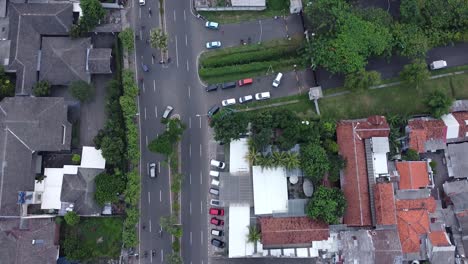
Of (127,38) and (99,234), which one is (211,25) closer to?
(127,38)

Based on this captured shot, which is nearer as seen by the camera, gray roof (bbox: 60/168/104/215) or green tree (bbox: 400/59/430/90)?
gray roof (bbox: 60/168/104/215)

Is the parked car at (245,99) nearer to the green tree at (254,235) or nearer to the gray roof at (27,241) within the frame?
the green tree at (254,235)

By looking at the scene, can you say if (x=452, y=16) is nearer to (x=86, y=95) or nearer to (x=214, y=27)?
(x=214, y=27)

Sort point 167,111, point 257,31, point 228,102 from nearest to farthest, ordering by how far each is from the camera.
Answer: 1. point 167,111
2. point 228,102
3. point 257,31

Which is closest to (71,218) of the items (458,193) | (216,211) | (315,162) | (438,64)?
(216,211)

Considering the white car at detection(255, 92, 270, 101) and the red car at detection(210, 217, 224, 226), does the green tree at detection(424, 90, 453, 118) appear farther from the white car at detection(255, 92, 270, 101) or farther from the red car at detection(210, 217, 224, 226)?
the red car at detection(210, 217, 224, 226)

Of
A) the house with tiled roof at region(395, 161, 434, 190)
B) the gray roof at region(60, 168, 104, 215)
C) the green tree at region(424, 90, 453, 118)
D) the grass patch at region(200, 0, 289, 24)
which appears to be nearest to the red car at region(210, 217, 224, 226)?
the gray roof at region(60, 168, 104, 215)

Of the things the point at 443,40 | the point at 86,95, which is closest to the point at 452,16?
the point at 443,40
